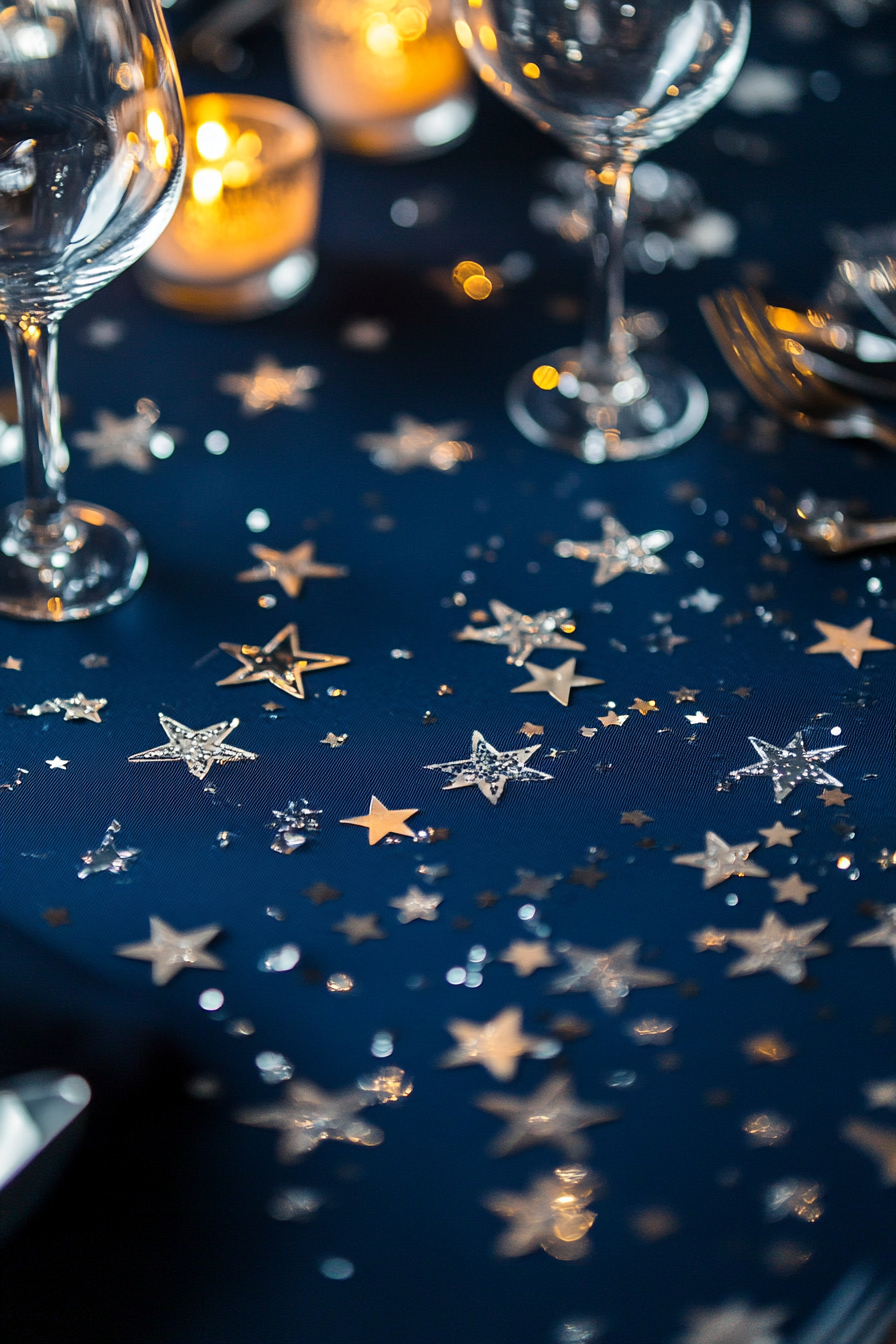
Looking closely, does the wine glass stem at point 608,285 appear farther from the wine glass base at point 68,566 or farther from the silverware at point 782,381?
the wine glass base at point 68,566

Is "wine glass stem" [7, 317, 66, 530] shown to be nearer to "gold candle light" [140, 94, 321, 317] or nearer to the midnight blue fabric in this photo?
the midnight blue fabric

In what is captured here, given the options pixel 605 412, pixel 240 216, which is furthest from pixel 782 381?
pixel 240 216

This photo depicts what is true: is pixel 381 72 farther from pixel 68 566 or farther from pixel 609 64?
pixel 68 566

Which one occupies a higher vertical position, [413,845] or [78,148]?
[78,148]

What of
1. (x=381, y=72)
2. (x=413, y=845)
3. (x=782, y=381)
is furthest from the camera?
(x=381, y=72)

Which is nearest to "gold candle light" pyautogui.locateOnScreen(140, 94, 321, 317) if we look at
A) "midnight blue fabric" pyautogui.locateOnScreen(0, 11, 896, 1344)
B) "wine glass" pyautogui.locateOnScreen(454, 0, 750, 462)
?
"midnight blue fabric" pyautogui.locateOnScreen(0, 11, 896, 1344)

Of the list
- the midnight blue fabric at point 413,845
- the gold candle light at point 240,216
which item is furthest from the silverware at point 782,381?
the gold candle light at point 240,216
